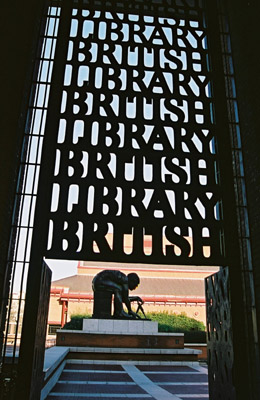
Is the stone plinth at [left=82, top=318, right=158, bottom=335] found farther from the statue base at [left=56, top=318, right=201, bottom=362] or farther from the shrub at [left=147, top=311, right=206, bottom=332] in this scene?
the shrub at [left=147, top=311, right=206, bottom=332]

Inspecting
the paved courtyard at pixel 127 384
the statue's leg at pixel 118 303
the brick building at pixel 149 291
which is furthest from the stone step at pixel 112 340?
the brick building at pixel 149 291

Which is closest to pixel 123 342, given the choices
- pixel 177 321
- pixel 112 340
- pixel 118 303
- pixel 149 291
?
pixel 112 340

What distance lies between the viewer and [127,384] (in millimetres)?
6805

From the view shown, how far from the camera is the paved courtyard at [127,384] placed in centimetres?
561

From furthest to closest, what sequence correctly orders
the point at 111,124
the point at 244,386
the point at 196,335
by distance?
1. the point at 196,335
2. the point at 111,124
3. the point at 244,386

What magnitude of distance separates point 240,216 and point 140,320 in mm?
8043

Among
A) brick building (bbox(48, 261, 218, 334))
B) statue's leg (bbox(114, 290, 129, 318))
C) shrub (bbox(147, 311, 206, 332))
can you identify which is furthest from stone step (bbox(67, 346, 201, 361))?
brick building (bbox(48, 261, 218, 334))

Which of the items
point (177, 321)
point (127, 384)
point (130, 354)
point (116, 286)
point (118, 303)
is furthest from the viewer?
point (177, 321)

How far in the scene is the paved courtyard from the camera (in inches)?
221

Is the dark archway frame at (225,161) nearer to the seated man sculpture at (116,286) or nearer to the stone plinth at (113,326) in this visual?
the seated man sculpture at (116,286)

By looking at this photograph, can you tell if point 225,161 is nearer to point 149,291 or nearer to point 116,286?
point 116,286

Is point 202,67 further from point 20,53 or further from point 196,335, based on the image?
point 196,335

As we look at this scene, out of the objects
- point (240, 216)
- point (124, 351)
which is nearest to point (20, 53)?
point (240, 216)

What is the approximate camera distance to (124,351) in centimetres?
1075
